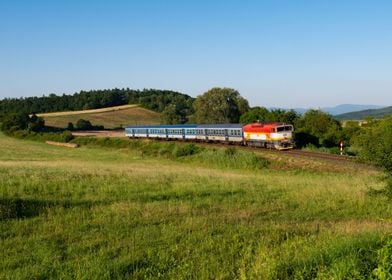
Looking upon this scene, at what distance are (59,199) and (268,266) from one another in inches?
428

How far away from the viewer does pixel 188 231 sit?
11.7 meters

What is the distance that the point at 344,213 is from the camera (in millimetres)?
15539

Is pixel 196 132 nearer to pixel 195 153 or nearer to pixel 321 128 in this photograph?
pixel 195 153

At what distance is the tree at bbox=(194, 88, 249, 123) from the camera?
96.6m

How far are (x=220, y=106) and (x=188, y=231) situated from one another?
85.1m

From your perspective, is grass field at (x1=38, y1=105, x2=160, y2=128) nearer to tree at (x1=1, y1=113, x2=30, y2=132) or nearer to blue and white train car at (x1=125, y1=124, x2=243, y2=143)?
tree at (x1=1, y1=113, x2=30, y2=132)

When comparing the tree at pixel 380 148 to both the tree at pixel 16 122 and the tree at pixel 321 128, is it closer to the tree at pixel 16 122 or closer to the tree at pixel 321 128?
the tree at pixel 321 128

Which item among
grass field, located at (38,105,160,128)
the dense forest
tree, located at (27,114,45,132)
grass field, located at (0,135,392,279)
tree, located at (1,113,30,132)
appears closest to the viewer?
grass field, located at (0,135,392,279)

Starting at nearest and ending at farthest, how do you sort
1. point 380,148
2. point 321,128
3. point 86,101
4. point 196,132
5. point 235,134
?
point 380,148, point 235,134, point 321,128, point 196,132, point 86,101

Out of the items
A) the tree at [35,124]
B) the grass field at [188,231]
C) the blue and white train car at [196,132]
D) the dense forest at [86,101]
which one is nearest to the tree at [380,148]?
the grass field at [188,231]

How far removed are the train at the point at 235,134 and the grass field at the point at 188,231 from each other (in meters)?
24.8

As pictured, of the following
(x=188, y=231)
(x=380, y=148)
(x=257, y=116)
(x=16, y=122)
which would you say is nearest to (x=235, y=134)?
(x=257, y=116)

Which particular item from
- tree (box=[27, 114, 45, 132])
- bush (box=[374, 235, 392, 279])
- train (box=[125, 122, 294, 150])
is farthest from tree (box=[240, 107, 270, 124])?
bush (box=[374, 235, 392, 279])

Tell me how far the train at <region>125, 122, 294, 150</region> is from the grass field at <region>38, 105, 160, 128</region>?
6041cm
